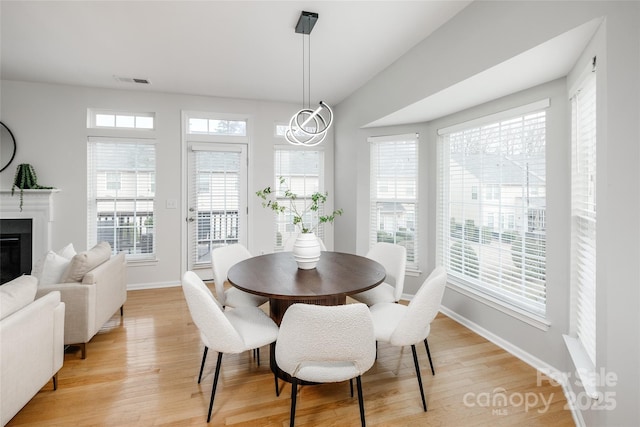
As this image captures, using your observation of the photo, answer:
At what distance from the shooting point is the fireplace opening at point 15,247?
12.7 ft

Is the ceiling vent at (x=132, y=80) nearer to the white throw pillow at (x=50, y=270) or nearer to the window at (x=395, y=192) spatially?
the white throw pillow at (x=50, y=270)

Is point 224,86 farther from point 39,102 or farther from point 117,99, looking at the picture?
point 39,102

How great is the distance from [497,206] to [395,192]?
53.5 inches

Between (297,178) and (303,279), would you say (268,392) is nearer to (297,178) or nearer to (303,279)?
(303,279)

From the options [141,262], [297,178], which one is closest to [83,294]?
[141,262]

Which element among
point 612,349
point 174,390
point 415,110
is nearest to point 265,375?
point 174,390

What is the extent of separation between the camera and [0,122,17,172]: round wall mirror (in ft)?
12.9

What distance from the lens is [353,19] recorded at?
2557 mm

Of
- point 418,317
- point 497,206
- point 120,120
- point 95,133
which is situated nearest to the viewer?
point 418,317

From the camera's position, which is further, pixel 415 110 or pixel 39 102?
pixel 39 102

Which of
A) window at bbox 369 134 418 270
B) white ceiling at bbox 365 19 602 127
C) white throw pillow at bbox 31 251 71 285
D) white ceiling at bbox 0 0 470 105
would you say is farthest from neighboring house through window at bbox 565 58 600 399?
white throw pillow at bbox 31 251 71 285

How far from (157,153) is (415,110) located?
3401 millimetres

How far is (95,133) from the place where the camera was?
4.25 metres

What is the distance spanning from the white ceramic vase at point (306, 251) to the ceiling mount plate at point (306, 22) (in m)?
1.65
